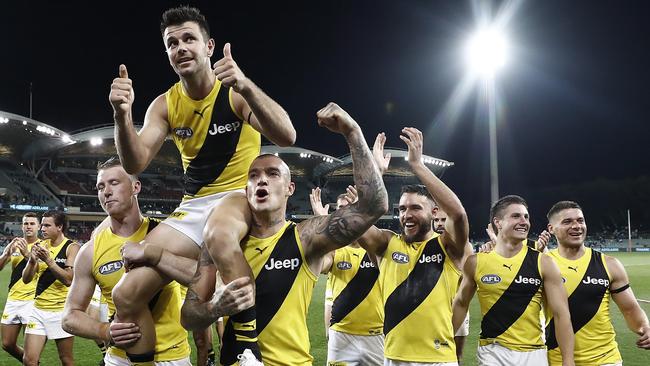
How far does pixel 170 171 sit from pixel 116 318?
53.2 m

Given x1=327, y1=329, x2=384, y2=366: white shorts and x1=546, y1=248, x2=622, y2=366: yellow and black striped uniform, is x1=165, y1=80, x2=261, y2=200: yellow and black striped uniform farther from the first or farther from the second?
x1=546, y1=248, x2=622, y2=366: yellow and black striped uniform

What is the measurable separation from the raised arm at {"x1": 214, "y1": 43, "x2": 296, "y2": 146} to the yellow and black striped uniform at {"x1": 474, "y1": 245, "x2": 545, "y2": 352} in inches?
107

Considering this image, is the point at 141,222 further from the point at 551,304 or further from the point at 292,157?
the point at 292,157

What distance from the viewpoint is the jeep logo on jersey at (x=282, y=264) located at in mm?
3217

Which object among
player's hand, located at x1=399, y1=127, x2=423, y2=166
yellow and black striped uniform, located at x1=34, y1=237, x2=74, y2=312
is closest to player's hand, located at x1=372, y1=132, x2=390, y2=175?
player's hand, located at x1=399, y1=127, x2=423, y2=166

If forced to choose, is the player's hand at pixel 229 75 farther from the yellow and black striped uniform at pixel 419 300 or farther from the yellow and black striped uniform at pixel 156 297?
the yellow and black striped uniform at pixel 419 300

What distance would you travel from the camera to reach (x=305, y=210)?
196ft

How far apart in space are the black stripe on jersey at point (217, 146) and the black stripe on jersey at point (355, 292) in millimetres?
2829

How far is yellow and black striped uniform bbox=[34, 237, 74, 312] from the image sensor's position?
809 cm

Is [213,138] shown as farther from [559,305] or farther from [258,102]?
[559,305]

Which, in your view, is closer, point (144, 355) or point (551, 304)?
point (144, 355)

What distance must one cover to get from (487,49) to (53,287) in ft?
36.7

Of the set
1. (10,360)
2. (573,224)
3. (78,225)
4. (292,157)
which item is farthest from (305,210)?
(573,224)

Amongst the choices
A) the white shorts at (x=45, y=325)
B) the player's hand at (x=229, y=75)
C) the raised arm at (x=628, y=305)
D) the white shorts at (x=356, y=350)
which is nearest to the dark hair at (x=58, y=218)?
the white shorts at (x=45, y=325)
